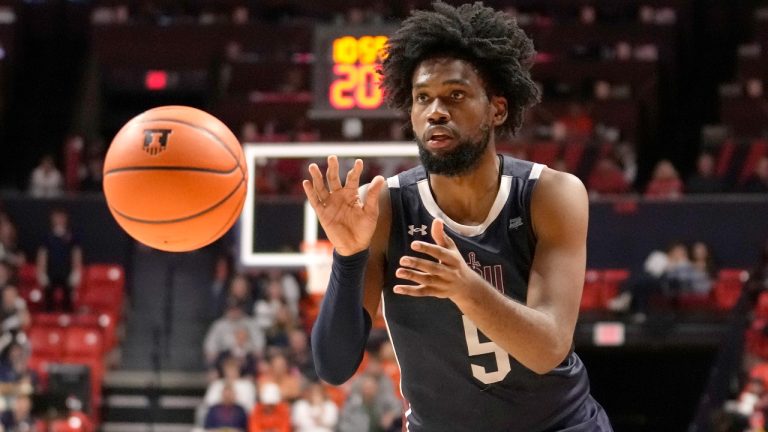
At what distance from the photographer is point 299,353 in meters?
12.1

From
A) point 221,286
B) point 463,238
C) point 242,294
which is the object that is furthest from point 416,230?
point 221,286

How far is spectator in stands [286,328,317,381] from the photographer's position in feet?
39.4

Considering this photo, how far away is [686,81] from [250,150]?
9.34 meters

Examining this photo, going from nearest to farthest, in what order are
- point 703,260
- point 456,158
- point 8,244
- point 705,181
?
point 456,158
point 703,260
point 705,181
point 8,244

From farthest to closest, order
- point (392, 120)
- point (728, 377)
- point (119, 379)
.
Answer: point (119, 379) → point (728, 377) → point (392, 120)

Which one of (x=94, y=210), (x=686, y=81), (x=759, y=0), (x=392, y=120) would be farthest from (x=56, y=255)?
(x=759, y=0)

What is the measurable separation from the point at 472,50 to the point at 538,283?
69 cm

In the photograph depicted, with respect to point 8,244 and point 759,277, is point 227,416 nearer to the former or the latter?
point 8,244

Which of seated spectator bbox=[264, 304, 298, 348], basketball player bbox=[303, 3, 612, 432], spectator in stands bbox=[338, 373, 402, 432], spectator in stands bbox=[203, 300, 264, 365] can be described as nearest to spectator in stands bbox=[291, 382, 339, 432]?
spectator in stands bbox=[338, 373, 402, 432]

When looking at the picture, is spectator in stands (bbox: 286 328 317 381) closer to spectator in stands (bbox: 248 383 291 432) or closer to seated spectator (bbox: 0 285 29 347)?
spectator in stands (bbox: 248 383 291 432)

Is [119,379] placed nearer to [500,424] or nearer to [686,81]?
[686,81]

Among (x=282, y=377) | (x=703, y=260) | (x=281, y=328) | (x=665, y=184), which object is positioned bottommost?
(x=282, y=377)

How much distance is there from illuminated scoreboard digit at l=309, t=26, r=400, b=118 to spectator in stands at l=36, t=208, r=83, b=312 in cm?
559

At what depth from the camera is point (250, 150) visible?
9758 mm
